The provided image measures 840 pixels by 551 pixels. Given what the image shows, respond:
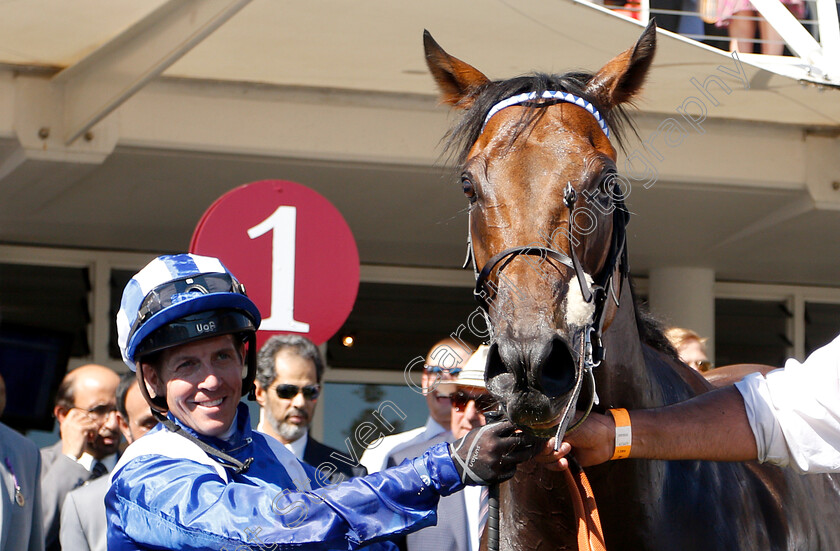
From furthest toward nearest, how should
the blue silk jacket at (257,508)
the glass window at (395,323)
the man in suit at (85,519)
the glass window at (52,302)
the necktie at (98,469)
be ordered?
the glass window at (395,323) < the glass window at (52,302) < the necktie at (98,469) < the man in suit at (85,519) < the blue silk jacket at (257,508)

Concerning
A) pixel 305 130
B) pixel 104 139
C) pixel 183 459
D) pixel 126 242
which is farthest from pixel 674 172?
pixel 183 459

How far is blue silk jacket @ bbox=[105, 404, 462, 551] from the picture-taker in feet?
6.91

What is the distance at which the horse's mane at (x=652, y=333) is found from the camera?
2.78 m

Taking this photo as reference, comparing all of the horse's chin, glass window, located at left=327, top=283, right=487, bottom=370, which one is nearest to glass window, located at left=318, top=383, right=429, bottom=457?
glass window, located at left=327, top=283, right=487, bottom=370

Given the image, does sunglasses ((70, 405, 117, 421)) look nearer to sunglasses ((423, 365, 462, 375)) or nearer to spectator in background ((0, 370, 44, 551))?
spectator in background ((0, 370, 44, 551))

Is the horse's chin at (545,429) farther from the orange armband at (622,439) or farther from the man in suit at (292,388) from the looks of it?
the man in suit at (292,388)

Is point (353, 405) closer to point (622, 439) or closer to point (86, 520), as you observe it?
point (86, 520)

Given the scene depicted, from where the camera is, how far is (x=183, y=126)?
6520mm

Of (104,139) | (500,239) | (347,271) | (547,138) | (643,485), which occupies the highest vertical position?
(104,139)

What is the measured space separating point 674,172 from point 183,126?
316cm

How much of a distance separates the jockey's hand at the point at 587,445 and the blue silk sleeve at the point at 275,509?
20 cm

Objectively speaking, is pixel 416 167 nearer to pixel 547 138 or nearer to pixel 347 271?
pixel 347 271

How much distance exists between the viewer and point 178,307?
2336 millimetres

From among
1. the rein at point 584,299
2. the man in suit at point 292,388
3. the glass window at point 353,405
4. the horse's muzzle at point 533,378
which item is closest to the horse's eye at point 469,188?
the rein at point 584,299
